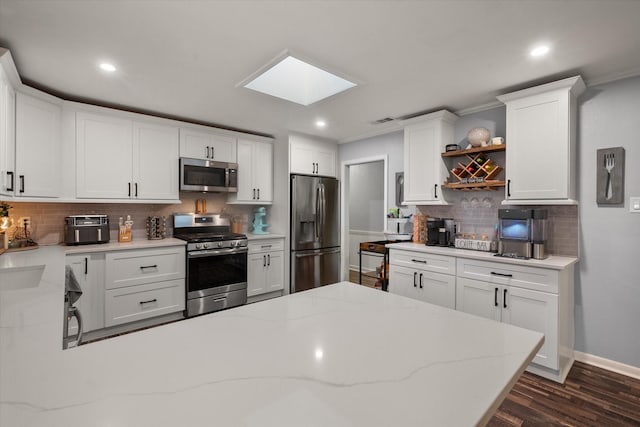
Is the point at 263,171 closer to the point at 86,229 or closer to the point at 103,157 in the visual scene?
the point at 103,157

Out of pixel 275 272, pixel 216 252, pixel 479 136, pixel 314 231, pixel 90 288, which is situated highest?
pixel 479 136

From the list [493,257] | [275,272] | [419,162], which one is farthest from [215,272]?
[493,257]

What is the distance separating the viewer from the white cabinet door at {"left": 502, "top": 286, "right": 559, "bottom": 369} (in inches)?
90.1

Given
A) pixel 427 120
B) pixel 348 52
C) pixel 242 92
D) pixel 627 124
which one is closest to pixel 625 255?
pixel 627 124

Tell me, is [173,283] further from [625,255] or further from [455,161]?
[625,255]

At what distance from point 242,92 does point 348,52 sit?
1.15m

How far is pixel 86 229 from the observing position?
3055 millimetres

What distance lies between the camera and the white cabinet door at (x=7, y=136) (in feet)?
7.02

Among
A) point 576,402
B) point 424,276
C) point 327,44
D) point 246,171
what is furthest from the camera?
point 246,171

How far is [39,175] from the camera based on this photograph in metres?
2.68

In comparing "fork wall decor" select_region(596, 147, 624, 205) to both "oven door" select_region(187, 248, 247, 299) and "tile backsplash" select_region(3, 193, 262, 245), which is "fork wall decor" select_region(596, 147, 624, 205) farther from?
"tile backsplash" select_region(3, 193, 262, 245)

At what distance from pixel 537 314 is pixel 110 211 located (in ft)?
14.0

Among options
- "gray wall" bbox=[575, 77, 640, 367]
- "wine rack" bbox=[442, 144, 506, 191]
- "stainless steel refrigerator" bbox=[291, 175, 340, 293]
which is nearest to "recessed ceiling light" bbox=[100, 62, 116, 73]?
"stainless steel refrigerator" bbox=[291, 175, 340, 293]

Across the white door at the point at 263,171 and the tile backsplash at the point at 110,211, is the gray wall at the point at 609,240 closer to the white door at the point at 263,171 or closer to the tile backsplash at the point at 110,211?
the white door at the point at 263,171
